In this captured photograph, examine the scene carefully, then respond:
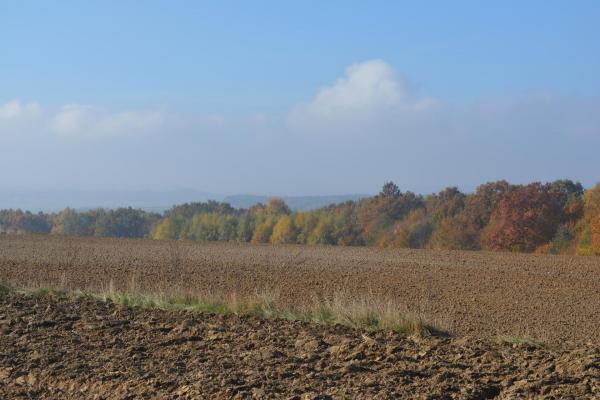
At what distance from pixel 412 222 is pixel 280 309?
47.4m

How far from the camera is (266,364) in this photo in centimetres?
888

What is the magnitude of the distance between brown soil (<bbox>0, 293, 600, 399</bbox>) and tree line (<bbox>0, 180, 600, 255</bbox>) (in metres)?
27.3

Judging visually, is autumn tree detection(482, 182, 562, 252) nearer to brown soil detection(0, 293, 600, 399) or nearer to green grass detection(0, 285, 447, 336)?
green grass detection(0, 285, 447, 336)

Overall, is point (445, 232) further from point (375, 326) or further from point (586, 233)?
point (375, 326)

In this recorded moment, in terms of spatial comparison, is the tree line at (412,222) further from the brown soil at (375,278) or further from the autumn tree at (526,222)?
the brown soil at (375,278)

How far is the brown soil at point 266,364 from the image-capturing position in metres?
7.59

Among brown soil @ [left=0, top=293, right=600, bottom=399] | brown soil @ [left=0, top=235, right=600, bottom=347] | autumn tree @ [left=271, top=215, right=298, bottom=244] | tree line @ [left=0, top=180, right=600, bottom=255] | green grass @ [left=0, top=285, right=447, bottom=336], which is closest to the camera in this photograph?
brown soil @ [left=0, top=293, right=600, bottom=399]

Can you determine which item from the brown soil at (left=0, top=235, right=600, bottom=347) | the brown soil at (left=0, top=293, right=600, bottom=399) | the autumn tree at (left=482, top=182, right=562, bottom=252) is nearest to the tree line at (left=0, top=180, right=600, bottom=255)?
the autumn tree at (left=482, top=182, right=562, bottom=252)

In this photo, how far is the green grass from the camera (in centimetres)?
1134

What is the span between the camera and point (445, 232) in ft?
169

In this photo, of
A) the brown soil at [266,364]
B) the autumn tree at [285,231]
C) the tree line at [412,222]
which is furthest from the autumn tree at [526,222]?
the brown soil at [266,364]

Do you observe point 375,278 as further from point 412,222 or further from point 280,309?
point 412,222

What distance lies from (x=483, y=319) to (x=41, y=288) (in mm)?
8966

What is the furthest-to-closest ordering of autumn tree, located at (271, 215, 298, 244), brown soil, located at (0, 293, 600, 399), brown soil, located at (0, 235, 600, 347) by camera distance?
autumn tree, located at (271, 215, 298, 244)
brown soil, located at (0, 235, 600, 347)
brown soil, located at (0, 293, 600, 399)
